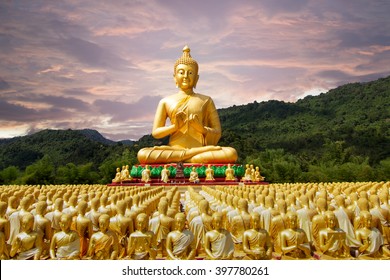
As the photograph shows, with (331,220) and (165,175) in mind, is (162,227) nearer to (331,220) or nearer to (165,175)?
(331,220)

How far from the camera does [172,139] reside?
78.2ft

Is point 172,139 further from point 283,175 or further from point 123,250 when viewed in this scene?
point 123,250

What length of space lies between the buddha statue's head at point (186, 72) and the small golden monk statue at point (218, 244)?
1848cm

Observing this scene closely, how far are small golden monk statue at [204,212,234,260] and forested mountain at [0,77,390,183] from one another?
20385mm

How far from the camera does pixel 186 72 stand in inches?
933

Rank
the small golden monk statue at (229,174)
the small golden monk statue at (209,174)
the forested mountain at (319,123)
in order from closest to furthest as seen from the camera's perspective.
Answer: the small golden monk statue at (209,174), the small golden monk statue at (229,174), the forested mountain at (319,123)

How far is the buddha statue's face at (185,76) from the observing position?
2369 cm

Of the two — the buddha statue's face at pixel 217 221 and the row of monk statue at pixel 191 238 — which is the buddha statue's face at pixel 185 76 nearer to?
the row of monk statue at pixel 191 238

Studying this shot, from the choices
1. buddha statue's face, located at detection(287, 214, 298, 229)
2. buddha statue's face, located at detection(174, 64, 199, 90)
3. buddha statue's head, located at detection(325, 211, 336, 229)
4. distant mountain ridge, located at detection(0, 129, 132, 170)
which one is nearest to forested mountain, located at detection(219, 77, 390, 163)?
distant mountain ridge, located at detection(0, 129, 132, 170)

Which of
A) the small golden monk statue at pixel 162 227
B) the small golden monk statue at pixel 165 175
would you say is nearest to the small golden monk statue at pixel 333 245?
the small golden monk statue at pixel 162 227

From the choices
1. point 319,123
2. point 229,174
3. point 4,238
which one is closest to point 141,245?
point 4,238

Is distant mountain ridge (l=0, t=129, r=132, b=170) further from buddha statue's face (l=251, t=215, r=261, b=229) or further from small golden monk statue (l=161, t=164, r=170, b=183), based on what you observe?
buddha statue's face (l=251, t=215, r=261, b=229)

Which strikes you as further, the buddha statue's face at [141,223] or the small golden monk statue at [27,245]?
the buddha statue's face at [141,223]

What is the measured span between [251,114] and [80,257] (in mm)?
61047
